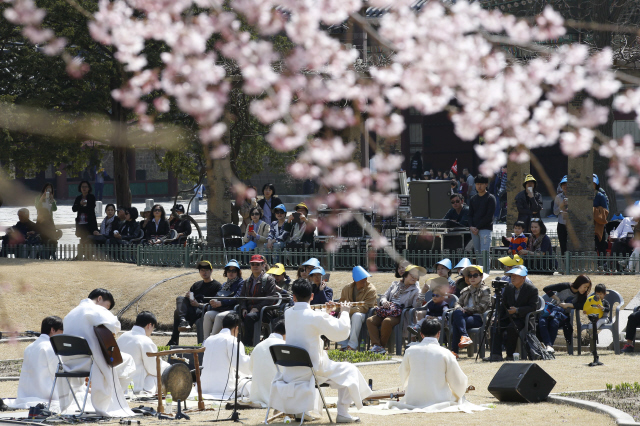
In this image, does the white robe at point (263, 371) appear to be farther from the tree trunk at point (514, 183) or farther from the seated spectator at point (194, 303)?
the tree trunk at point (514, 183)

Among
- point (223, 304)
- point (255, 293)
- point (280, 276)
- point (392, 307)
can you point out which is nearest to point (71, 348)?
point (255, 293)

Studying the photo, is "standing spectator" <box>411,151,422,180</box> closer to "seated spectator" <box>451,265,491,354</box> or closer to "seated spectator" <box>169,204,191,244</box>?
"seated spectator" <box>169,204,191,244</box>

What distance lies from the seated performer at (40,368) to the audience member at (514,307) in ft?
18.0

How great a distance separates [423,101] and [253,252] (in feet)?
42.0

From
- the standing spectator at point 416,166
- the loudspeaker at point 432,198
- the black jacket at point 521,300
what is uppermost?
the standing spectator at point 416,166

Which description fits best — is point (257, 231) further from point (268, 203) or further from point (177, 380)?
point (177, 380)

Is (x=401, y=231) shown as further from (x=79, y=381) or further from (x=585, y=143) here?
(x=585, y=143)

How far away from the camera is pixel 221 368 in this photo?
10695 mm

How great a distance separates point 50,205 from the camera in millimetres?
21188

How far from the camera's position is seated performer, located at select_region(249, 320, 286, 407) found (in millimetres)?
10078

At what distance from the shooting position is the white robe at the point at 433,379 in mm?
9500

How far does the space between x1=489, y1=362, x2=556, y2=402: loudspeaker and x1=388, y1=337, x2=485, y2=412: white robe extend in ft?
1.21

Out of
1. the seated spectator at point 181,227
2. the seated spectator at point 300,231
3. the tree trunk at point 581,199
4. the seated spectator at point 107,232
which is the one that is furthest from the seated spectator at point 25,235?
the tree trunk at point 581,199

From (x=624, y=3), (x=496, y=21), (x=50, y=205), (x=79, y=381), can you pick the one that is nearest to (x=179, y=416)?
(x=79, y=381)
